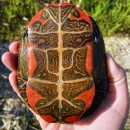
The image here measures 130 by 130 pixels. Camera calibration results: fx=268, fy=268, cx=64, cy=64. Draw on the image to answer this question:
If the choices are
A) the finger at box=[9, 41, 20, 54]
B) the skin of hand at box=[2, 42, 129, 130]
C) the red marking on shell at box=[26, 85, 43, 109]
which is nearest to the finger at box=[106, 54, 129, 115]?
the skin of hand at box=[2, 42, 129, 130]

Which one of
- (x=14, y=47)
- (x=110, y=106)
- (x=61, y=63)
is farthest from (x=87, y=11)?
(x=61, y=63)

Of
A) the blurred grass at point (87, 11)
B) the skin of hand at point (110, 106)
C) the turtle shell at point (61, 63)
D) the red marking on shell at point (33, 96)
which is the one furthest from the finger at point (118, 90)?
the blurred grass at point (87, 11)

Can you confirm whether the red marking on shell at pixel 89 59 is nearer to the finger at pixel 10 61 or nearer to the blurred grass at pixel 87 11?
the finger at pixel 10 61

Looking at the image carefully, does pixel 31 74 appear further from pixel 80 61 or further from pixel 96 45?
pixel 96 45

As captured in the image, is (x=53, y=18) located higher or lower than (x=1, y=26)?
higher

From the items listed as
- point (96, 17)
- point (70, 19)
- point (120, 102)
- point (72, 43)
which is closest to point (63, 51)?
point (72, 43)

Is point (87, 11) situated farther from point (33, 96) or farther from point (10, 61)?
point (33, 96)
